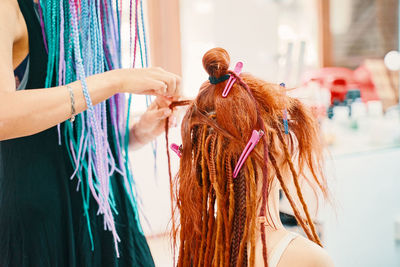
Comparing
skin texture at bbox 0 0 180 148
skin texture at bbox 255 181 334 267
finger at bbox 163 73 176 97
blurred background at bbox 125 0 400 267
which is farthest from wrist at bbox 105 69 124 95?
blurred background at bbox 125 0 400 267

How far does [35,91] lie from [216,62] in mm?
306

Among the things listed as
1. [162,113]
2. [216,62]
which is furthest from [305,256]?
[162,113]

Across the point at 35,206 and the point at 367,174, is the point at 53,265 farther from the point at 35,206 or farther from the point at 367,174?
the point at 367,174

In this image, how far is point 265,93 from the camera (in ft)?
2.44

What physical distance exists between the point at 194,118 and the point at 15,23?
359 millimetres

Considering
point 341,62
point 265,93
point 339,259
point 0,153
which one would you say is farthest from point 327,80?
point 0,153

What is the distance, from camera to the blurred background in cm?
185

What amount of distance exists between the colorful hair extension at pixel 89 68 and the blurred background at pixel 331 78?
2.72 ft

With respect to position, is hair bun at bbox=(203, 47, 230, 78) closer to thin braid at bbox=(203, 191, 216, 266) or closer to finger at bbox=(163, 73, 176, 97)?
finger at bbox=(163, 73, 176, 97)

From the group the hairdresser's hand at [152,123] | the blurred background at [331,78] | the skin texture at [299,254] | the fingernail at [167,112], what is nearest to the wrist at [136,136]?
the hairdresser's hand at [152,123]

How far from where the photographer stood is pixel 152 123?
3.34 feet

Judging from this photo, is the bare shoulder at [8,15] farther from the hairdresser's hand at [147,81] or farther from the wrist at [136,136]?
the wrist at [136,136]

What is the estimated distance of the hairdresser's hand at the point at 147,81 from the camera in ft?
2.40

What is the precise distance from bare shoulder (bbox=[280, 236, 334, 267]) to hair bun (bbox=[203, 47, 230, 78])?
1.10ft
